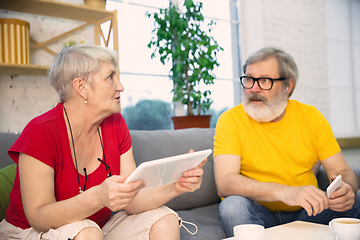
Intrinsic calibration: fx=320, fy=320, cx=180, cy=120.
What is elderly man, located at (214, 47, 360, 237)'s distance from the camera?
1.38 metres

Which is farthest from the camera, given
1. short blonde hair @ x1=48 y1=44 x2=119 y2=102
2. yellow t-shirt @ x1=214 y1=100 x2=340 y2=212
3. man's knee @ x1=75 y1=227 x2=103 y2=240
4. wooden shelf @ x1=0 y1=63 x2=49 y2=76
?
wooden shelf @ x1=0 y1=63 x2=49 y2=76

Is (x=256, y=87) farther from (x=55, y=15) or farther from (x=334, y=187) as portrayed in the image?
(x=55, y=15)

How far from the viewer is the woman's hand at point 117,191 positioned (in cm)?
90

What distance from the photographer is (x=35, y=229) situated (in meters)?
1.04

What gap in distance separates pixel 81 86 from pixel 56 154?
10.9 inches

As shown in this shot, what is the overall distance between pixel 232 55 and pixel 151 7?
113 cm

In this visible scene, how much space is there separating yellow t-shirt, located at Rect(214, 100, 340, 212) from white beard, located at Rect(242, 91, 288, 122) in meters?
0.05

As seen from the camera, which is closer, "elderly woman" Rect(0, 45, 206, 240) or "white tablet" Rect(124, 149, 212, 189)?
"white tablet" Rect(124, 149, 212, 189)

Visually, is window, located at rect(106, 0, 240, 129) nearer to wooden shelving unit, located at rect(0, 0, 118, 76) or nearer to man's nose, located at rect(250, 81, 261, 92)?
wooden shelving unit, located at rect(0, 0, 118, 76)

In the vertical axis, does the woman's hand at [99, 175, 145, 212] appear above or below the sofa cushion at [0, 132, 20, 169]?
below

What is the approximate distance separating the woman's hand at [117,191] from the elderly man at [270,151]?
0.57 metres

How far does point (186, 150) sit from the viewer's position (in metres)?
1.97

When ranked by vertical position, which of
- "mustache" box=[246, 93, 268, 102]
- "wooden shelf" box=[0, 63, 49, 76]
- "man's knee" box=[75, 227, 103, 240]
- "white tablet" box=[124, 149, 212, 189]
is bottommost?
"man's knee" box=[75, 227, 103, 240]

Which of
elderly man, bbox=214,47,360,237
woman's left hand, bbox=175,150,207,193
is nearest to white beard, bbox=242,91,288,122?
elderly man, bbox=214,47,360,237
